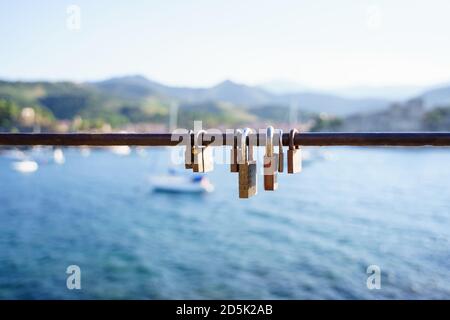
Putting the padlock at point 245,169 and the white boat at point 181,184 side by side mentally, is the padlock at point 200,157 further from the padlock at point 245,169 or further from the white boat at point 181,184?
the white boat at point 181,184

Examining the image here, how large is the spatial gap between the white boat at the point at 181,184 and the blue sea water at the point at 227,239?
61cm

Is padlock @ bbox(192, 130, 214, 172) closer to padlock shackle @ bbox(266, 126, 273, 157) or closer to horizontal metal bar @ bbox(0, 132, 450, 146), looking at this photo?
horizontal metal bar @ bbox(0, 132, 450, 146)

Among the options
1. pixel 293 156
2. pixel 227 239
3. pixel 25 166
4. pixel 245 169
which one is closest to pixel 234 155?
pixel 245 169

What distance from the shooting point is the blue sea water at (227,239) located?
19.0 m

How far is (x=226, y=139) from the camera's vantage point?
169cm

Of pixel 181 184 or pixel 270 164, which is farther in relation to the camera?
pixel 181 184

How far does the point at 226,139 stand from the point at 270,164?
14 centimetres

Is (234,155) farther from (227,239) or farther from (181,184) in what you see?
(181,184)

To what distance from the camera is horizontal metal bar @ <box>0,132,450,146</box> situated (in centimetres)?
151

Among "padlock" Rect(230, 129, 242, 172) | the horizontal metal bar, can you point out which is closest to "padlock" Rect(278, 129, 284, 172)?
the horizontal metal bar

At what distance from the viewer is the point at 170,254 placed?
90.4ft

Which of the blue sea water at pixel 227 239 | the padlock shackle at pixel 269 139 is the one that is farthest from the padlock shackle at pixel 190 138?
the blue sea water at pixel 227 239

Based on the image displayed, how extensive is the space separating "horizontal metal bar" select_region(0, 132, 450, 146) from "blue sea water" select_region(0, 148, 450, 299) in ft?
4.72
